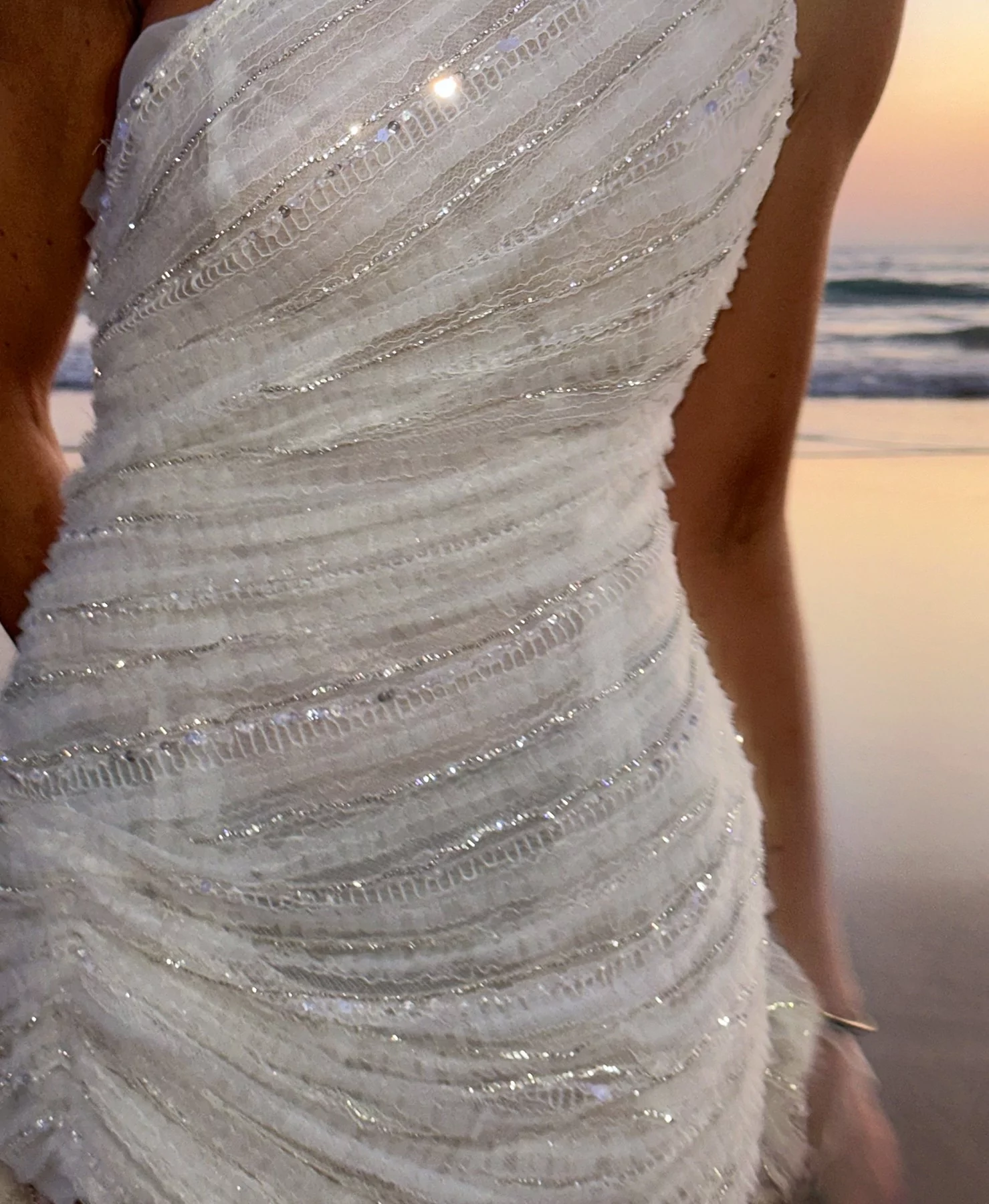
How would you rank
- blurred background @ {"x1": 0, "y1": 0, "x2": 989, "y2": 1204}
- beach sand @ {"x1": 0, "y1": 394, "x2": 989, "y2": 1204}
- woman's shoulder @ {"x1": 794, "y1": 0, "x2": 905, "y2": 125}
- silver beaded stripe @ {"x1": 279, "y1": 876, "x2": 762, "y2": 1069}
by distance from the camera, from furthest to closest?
beach sand @ {"x1": 0, "y1": 394, "x2": 989, "y2": 1204}
blurred background @ {"x1": 0, "y1": 0, "x2": 989, "y2": 1204}
woman's shoulder @ {"x1": 794, "y1": 0, "x2": 905, "y2": 125}
silver beaded stripe @ {"x1": 279, "y1": 876, "x2": 762, "y2": 1069}

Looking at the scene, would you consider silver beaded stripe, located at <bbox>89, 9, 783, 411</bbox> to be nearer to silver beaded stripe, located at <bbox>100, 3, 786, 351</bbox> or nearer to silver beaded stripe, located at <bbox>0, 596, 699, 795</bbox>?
silver beaded stripe, located at <bbox>100, 3, 786, 351</bbox>

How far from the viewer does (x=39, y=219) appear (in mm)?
445

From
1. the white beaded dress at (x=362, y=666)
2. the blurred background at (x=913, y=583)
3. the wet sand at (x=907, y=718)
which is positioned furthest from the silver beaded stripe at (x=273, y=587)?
the wet sand at (x=907, y=718)

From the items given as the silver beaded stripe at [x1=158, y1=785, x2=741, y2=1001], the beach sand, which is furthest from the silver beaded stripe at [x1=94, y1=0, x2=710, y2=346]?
the beach sand

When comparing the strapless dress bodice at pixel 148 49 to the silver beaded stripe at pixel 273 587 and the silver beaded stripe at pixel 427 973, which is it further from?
the silver beaded stripe at pixel 427 973

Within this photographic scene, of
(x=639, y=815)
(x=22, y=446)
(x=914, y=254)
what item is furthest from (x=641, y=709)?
(x=914, y=254)

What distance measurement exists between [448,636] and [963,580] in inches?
33.6

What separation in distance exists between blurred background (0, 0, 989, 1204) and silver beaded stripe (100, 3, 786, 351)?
58cm

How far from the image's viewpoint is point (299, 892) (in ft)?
1.11

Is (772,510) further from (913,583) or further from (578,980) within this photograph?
(913,583)

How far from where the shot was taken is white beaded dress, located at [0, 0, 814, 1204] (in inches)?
12.8

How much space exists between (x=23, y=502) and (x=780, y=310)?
40 centimetres

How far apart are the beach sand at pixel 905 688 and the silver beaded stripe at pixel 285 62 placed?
0.73 m

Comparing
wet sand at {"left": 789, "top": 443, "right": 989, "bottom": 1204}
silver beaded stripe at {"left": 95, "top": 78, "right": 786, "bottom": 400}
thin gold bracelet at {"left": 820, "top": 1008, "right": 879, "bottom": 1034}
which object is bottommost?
wet sand at {"left": 789, "top": 443, "right": 989, "bottom": 1204}
